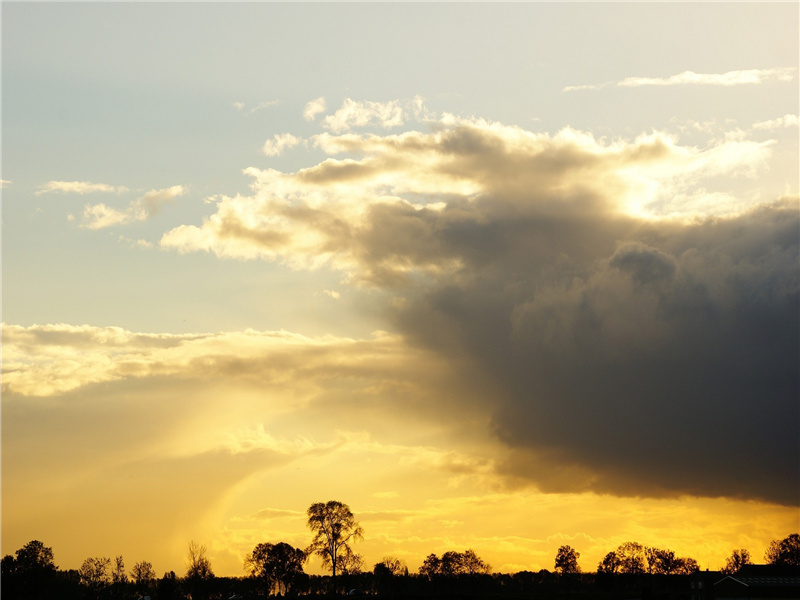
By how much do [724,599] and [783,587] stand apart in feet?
39.5

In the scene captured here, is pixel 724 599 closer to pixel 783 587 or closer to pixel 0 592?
pixel 783 587

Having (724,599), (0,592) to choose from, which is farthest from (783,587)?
(0,592)

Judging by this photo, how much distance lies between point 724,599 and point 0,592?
153 metres

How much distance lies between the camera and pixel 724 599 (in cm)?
19138

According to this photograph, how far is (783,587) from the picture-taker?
186 metres

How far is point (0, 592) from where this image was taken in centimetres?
19625

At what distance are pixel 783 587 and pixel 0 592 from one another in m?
163
